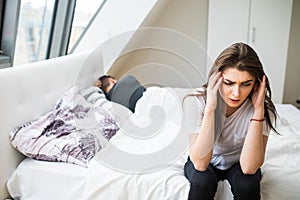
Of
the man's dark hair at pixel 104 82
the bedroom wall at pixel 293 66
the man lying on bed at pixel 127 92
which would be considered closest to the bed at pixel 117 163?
the man lying on bed at pixel 127 92

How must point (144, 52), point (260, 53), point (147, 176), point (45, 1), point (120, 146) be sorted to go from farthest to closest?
point (144, 52)
point (260, 53)
point (45, 1)
point (120, 146)
point (147, 176)

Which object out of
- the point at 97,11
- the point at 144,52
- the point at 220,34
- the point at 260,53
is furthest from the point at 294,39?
the point at 97,11

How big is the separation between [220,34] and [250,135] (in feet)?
7.37

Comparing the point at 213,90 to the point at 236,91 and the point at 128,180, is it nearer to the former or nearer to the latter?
the point at 236,91

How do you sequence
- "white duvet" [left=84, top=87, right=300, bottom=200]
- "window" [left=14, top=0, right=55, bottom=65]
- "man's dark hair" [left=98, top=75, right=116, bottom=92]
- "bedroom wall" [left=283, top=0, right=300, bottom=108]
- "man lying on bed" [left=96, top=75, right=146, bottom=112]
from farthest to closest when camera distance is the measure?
"bedroom wall" [left=283, top=0, right=300, bottom=108] → "man's dark hair" [left=98, top=75, right=116, bottom=92] → "man lying on bed" [left=96, top=75, right=146, bottom=112] → "window" [left=14, top=0, right=55, bottom=65] → "white duvet" [left=84, top=87, right=300, bottom=200]

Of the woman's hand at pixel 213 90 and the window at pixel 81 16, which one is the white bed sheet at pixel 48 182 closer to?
the woman's hand at pixel 213 90

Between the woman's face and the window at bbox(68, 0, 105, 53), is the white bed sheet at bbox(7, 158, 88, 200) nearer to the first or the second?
the woman's face

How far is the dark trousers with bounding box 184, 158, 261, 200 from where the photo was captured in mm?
1200

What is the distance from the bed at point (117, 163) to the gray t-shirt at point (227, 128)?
113 millimetres

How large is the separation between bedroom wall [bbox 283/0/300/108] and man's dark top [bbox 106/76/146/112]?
2.10 metres

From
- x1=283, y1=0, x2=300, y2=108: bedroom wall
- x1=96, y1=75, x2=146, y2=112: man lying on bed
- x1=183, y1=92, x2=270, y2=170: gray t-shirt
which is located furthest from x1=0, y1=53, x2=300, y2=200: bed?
x1=283, y1=0, x2=300, y2=108: bedroom wall

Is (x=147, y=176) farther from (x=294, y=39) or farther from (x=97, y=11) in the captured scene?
(x=294, y=39)

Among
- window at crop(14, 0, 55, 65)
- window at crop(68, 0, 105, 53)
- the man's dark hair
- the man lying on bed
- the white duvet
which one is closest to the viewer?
the white duvet

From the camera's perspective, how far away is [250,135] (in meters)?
1.25
